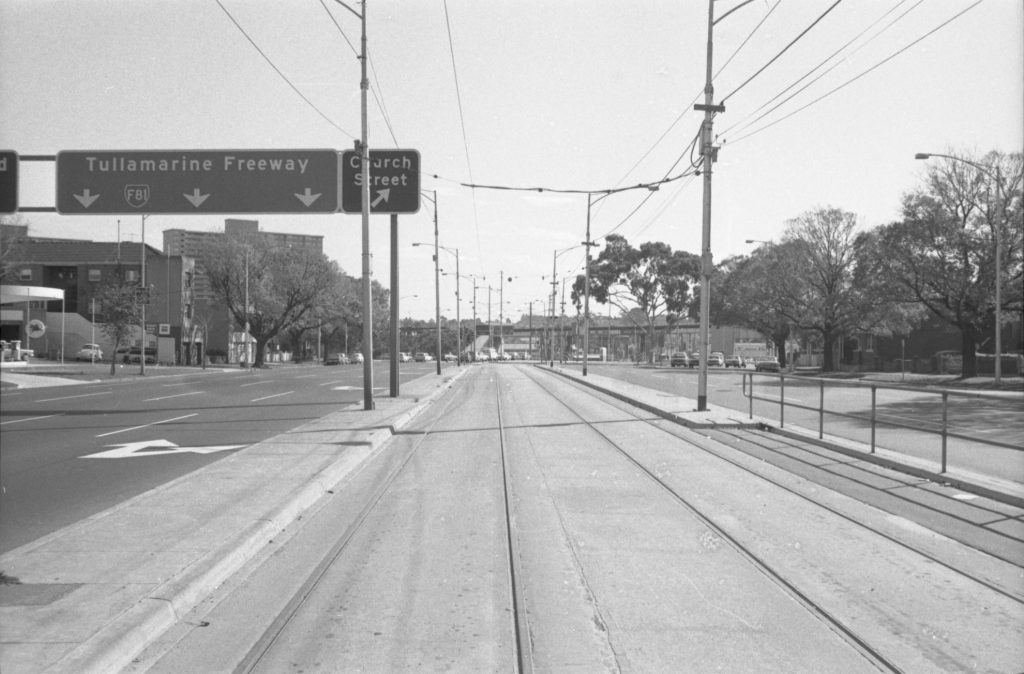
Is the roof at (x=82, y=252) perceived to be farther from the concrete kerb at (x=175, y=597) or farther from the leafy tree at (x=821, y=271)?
the concrete kerb at (x=175, y=597)

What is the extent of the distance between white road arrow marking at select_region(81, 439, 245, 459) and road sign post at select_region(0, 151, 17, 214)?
14.7 ft

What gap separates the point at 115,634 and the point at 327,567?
2.08 meters

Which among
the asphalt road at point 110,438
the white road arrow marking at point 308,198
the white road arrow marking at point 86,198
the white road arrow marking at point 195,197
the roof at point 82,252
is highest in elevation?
the roof at point 82,252

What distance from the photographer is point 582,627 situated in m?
5.23

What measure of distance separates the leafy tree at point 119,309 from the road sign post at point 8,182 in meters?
33.2

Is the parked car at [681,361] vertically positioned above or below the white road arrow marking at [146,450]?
above

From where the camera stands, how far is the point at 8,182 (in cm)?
1352

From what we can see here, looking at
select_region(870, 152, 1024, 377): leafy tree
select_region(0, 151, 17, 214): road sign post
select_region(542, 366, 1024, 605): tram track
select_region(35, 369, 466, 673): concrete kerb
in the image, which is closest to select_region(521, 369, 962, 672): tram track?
select_region(542, 366, 1024, 605): tram track

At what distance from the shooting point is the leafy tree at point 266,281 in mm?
69000

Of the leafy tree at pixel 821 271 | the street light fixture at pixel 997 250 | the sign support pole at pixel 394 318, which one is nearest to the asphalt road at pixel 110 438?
the sign support pole at pixel 394 318

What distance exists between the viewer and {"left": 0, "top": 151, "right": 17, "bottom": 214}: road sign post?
13.4 meters

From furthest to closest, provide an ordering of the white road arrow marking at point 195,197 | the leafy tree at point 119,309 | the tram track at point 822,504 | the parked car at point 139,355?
the parked car at point 139,355 < the leafy tree at point 119,309 < the white road arrow marking at point 195,197 < the tram track at point 822,504

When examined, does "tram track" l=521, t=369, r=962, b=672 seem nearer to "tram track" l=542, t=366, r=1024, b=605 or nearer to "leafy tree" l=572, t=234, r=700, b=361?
"tram track" l=542, t=366, r=1024, b=605

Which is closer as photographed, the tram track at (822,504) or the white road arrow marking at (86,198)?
the tram track at (822,504)
